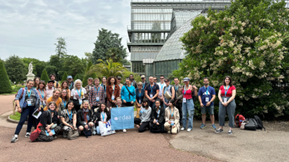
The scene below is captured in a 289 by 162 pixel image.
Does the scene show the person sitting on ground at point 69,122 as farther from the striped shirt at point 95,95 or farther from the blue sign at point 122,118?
the blue sign at point 122,118

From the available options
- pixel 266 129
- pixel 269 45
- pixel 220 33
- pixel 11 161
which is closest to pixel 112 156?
Answer: pixel 11 161

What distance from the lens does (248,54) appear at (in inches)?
316

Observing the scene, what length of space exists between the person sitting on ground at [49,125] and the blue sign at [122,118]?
196cm

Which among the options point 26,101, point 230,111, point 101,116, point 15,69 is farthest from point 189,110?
point 15,69

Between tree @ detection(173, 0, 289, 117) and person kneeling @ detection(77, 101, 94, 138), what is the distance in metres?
5.26

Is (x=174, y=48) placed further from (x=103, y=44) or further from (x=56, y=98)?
(x=103, y=44)

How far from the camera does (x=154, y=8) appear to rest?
5444 cm

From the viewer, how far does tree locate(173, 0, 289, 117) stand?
25.3 ft

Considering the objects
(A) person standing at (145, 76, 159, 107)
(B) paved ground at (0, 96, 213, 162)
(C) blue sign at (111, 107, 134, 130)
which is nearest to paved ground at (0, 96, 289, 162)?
(B) paved ground at (0, 96, 213, 162)

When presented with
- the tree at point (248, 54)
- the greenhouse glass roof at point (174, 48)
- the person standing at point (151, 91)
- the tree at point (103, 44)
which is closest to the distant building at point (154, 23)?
the tree at point (103, 44)

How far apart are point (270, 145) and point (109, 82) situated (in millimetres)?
5989

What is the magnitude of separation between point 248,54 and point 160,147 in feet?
18.6

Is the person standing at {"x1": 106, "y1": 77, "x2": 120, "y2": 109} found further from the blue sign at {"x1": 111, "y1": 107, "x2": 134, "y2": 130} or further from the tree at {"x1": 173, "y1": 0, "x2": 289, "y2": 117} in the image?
the tree at {"x1": 173, "y1": 0, "x2": 289, "y2": 117}

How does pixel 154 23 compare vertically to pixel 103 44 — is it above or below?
above
